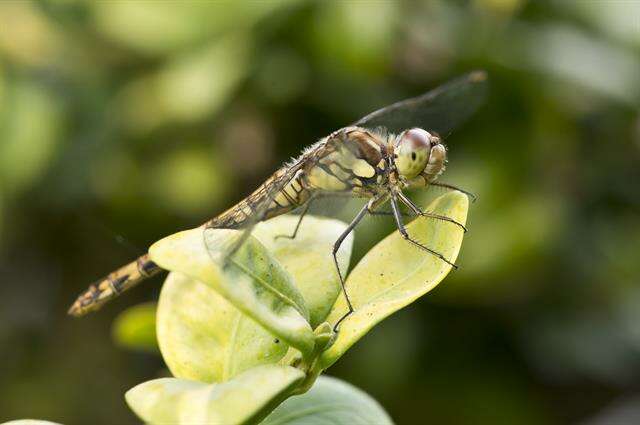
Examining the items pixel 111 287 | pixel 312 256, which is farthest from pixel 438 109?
pixel 312 256

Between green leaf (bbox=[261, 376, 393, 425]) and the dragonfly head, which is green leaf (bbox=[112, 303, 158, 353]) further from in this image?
the dragonfly head

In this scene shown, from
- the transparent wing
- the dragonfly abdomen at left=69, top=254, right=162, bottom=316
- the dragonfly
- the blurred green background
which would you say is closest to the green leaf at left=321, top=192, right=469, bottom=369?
the dragonfly

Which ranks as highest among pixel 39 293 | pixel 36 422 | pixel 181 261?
pixel 181 261

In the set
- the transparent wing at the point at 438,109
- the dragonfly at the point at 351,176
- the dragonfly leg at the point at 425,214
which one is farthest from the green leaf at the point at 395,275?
the transparent wing at the point at 438,109

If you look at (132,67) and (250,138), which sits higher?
(132,67)

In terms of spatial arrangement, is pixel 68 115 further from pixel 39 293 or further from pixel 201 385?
pixel 201 385

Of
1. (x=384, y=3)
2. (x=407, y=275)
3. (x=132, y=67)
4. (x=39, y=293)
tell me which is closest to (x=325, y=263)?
(x=407, y=275)
